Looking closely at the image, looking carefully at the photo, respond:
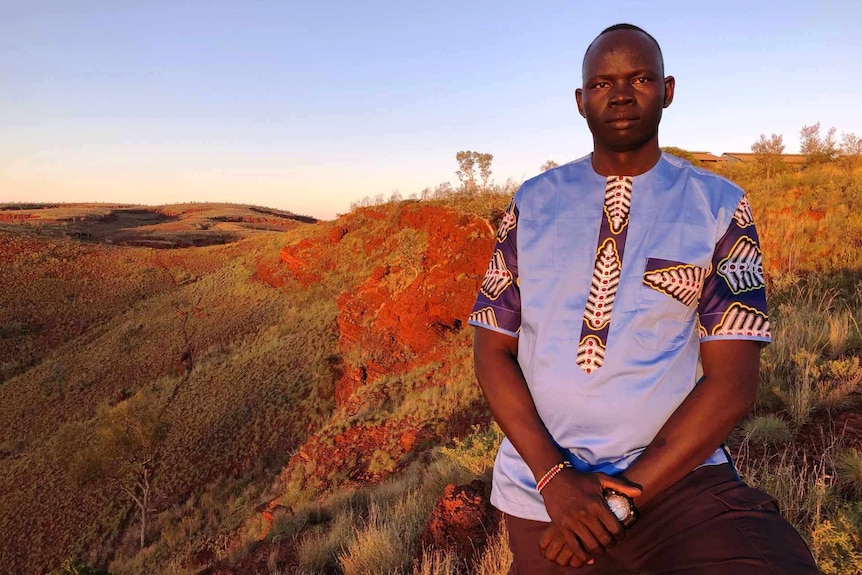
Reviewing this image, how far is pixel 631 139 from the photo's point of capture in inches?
64.9

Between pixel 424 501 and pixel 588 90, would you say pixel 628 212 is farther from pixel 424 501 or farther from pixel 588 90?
pixel 424 501

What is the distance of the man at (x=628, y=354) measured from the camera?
1396 mm

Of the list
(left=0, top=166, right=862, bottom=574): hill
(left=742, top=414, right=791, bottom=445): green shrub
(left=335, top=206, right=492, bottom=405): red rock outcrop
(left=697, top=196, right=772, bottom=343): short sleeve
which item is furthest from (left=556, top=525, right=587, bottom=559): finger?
(left=335, top=206, right=492, bottom=405): red rock outcrop

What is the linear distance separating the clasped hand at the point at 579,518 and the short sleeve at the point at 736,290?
54cm

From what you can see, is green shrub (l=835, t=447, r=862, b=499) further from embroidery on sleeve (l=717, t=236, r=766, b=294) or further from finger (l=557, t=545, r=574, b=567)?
finger (l=557, t=545, r=574, b=567)

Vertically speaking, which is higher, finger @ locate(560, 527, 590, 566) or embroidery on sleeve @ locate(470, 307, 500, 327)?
embroidery on sleeve @ locate(470, 307, 500, 327)

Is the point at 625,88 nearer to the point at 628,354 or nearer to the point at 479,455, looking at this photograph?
the point at 628,354

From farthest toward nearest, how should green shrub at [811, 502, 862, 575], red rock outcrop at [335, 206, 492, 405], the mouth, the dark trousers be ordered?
red rock outcrop at [335, 206, 492, 405] → green shrub at [811, 502, 862, 575] → the mouth → the dark trousers

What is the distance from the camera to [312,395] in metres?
20.0

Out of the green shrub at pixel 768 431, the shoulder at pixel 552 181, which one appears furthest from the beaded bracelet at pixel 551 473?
the green shrub at pixel 768 431

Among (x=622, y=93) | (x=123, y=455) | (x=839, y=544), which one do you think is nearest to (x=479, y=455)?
(x=839, y=544)

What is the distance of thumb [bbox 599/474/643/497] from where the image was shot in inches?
54.1

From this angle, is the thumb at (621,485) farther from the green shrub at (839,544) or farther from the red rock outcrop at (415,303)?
the red rock outcrop at (415,303)

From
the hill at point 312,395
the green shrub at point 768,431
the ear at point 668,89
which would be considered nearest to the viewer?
the ear at point 668,89
